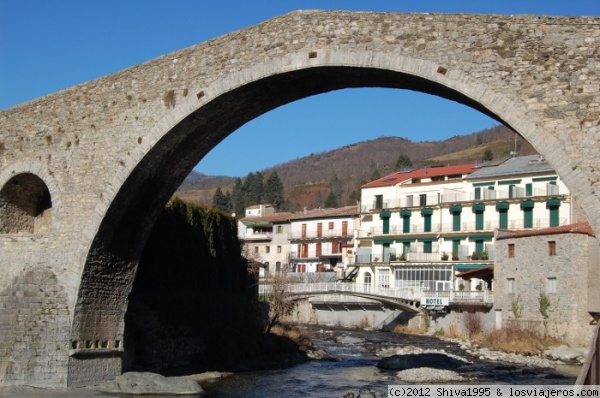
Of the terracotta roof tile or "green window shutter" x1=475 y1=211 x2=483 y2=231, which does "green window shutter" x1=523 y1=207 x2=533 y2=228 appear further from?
the terracotta roof tile

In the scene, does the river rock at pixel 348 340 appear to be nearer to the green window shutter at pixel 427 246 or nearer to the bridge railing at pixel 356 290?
the bridge railing at pixel 356 290

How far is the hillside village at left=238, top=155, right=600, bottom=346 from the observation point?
30500mm

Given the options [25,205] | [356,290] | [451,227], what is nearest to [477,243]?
[451,227]

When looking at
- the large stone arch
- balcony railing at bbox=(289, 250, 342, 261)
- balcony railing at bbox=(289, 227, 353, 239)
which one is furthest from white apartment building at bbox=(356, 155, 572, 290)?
the large stone arch

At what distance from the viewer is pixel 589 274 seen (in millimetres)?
29938

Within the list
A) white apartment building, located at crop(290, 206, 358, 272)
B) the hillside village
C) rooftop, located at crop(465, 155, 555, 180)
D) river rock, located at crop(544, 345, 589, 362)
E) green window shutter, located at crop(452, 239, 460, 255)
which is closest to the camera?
river rock, located at crop(544, 345, 589, 362)

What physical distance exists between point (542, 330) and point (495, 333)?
6.95 feet

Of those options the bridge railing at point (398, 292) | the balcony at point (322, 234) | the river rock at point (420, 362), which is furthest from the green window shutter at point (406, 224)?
the river rock at point (420, 362)

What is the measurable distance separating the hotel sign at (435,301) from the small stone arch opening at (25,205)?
24573 millimetres

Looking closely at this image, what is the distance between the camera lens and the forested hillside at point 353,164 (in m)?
113

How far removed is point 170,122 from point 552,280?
66.2 feet

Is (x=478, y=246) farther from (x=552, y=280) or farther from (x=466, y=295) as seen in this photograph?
(x=552, y=280)

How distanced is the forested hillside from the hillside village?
4125cm

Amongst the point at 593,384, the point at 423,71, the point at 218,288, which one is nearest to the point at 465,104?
the point at 423,71
